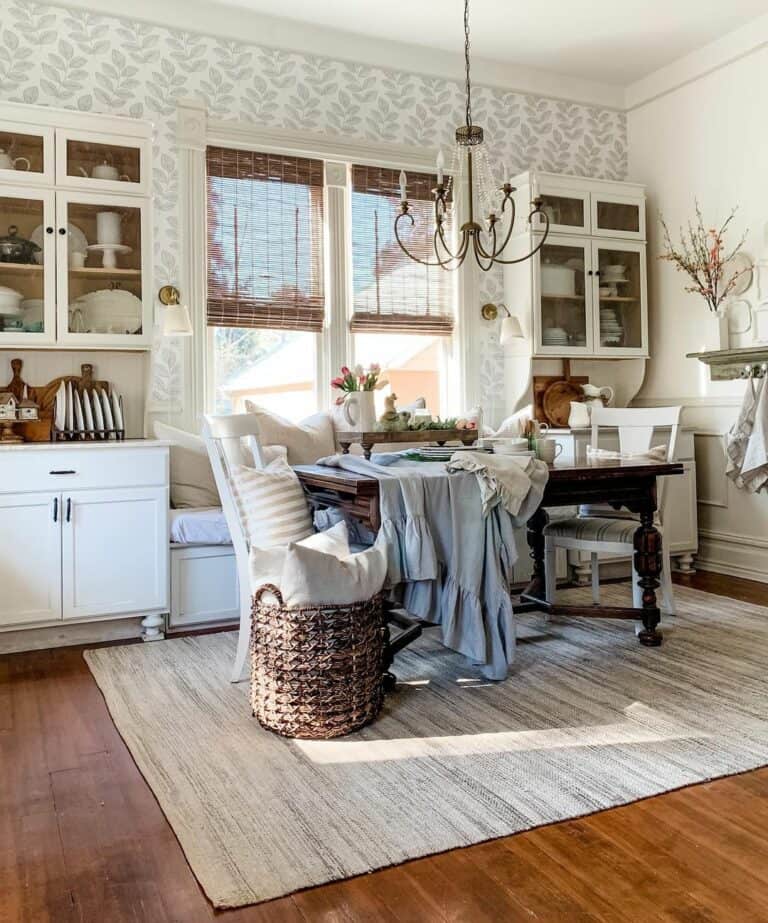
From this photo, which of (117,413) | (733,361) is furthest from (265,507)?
(733,361)

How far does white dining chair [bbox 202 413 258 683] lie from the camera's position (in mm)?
3082

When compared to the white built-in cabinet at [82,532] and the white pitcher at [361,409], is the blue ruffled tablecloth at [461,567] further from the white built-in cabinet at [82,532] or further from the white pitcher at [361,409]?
the white built-in cabinet at [82,532]

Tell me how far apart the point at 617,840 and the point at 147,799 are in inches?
46.1

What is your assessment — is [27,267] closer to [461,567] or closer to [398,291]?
[398,291]

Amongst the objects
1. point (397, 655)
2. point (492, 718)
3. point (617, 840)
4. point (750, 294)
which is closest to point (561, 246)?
point (750, 294)

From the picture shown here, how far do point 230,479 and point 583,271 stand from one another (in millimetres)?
3030

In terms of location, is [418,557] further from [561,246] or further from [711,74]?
[711,74]

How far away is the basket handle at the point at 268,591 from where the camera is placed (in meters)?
2.50

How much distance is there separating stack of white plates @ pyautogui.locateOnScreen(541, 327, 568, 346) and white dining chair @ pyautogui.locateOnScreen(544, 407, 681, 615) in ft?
2.90

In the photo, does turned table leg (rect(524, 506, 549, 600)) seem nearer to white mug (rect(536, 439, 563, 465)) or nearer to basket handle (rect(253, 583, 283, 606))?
white mug (rect(536, 439, 563, 465))

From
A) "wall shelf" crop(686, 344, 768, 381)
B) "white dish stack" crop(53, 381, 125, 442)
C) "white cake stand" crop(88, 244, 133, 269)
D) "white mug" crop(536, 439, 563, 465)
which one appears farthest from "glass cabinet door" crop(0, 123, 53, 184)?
"wall shelf" crop(686, 344, 768, 381)

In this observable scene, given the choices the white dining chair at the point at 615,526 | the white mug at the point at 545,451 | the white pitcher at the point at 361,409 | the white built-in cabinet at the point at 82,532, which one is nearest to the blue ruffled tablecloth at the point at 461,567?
the white mug at the point at 545,451

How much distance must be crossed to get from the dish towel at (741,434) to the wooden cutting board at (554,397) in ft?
3.43

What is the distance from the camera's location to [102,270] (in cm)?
395
